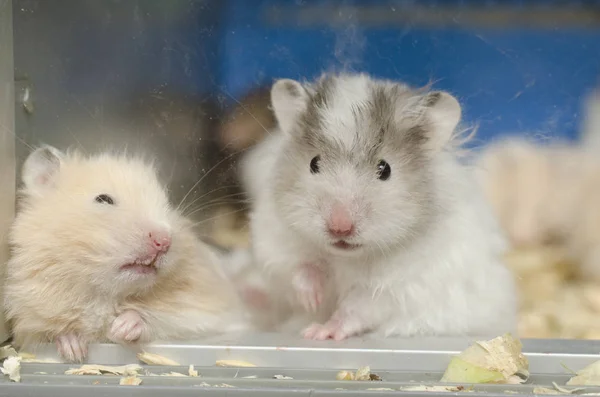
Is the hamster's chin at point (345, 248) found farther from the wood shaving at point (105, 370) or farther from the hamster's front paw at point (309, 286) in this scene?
the wood shaving at point (105, 370)

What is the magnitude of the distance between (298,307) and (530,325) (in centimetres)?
83

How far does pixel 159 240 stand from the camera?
1880 mm

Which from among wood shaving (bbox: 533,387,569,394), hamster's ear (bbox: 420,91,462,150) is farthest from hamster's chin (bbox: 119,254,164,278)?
wood shaving (bbox: 533,387,569,394)

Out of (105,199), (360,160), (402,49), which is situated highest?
(402,49)

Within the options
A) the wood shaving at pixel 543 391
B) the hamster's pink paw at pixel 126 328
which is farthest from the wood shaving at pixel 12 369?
the wood shaving at pixel 543 391

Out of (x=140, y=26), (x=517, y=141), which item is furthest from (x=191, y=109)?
(x=517, y=141)

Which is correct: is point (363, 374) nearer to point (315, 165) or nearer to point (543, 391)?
point (543, 391)

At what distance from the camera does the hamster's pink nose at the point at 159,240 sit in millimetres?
1874

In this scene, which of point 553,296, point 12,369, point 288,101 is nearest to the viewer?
point 12,369

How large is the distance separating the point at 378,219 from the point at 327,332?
1.25 feet

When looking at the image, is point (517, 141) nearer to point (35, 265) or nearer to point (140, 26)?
point (140, 26)

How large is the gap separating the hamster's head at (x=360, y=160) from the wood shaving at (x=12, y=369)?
0.80 metres

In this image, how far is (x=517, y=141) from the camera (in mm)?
2611

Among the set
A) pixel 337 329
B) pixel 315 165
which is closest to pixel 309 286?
pixel 337 329
